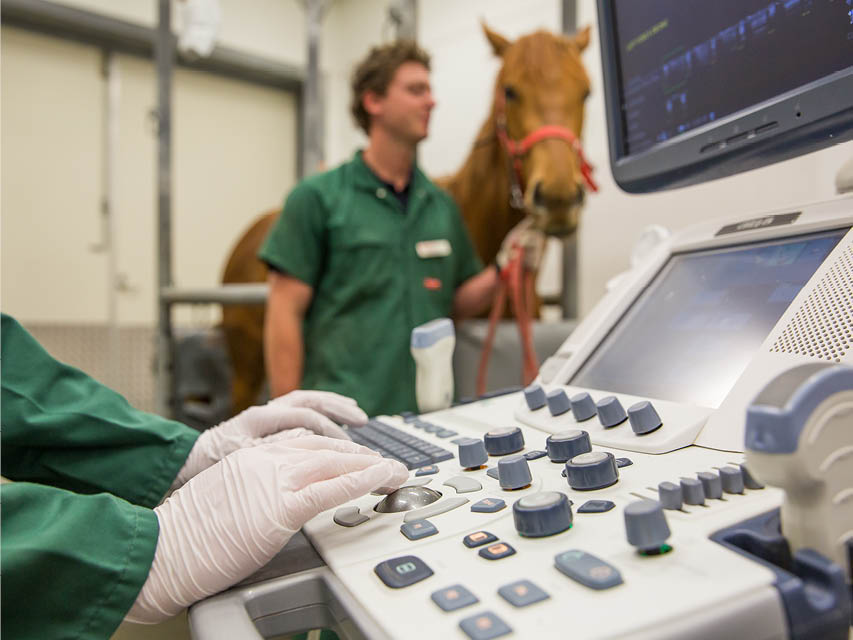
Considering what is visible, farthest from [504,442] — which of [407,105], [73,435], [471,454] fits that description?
[407,105]

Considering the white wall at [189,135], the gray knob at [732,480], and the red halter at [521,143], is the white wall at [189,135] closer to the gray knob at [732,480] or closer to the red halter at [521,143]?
the red halter at [521,143]

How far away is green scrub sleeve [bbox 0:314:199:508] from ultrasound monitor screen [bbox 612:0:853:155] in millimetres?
663

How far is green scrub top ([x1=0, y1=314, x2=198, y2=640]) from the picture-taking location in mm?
361

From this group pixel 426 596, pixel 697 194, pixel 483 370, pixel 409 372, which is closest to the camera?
pixel 426 596

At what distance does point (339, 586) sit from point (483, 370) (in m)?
1.05

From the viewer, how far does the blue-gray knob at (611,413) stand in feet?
1.62

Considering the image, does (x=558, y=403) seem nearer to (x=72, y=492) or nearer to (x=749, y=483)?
(x=749, y=483)

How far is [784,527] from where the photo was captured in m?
0.31

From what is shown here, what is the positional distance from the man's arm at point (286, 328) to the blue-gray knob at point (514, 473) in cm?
125

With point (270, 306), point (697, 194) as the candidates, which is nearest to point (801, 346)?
point (697, 194)

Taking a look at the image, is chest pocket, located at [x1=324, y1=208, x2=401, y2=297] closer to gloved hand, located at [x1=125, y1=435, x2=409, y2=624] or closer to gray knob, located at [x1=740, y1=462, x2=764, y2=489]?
gloved hand, located at [x1=125, y1=435, x2=409, y2=624]

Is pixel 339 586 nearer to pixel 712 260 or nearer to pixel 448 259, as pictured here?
pixel 712 260

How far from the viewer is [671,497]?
13.2 inches

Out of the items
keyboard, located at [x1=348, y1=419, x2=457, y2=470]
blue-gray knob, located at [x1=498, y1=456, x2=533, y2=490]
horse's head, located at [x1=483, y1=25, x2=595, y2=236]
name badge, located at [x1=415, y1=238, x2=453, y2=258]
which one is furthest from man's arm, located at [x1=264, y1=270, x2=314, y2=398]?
blue-gray knob, located at [x1=498, y1=456, x2=533, y2=490]
